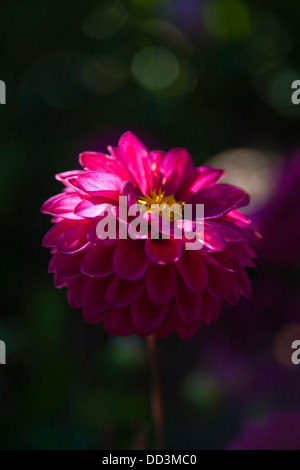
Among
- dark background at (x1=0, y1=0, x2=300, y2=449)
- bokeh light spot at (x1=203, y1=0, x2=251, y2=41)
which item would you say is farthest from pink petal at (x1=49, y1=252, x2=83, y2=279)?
bokeh light spot at (x1=203, y1=0, x2=251, y2=41)

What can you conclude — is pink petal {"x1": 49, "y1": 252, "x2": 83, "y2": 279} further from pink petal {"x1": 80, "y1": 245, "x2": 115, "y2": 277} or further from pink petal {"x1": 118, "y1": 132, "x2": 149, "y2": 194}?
pink petal {"x1": 118, "y1": 132, "x2": 149, "y2": 194}

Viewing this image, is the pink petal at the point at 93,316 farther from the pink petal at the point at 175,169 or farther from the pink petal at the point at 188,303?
the pink petal at the point at 175,169

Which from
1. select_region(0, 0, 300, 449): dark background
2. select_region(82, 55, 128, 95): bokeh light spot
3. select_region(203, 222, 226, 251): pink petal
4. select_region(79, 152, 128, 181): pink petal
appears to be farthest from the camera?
select_region(82, 55, 128, 95): bokeh light spot

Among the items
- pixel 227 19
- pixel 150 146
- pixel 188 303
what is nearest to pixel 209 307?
Result: pixel 188 303

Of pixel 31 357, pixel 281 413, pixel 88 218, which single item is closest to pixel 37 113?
pixel 31 357

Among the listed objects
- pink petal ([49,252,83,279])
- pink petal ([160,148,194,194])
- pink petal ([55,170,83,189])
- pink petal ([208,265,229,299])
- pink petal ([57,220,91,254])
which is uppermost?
pink petal ([160,148,194,194])

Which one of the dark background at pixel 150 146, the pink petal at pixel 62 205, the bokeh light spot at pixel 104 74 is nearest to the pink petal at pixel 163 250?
the pink petal at pixel 62 205

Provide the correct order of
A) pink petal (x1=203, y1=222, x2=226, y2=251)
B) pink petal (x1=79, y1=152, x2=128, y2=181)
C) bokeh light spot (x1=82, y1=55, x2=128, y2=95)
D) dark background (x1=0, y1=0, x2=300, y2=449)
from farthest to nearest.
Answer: bokeh light spot (x1=82, y1=55, x2=128, y2=95) < dark background (x1=0, y1=0, x2=300, y2=449) < pink petal (x1=79, y1=152, x2=128, y2=181) < pink petal (x1=203, y1=222, x2=226, y2=251)
